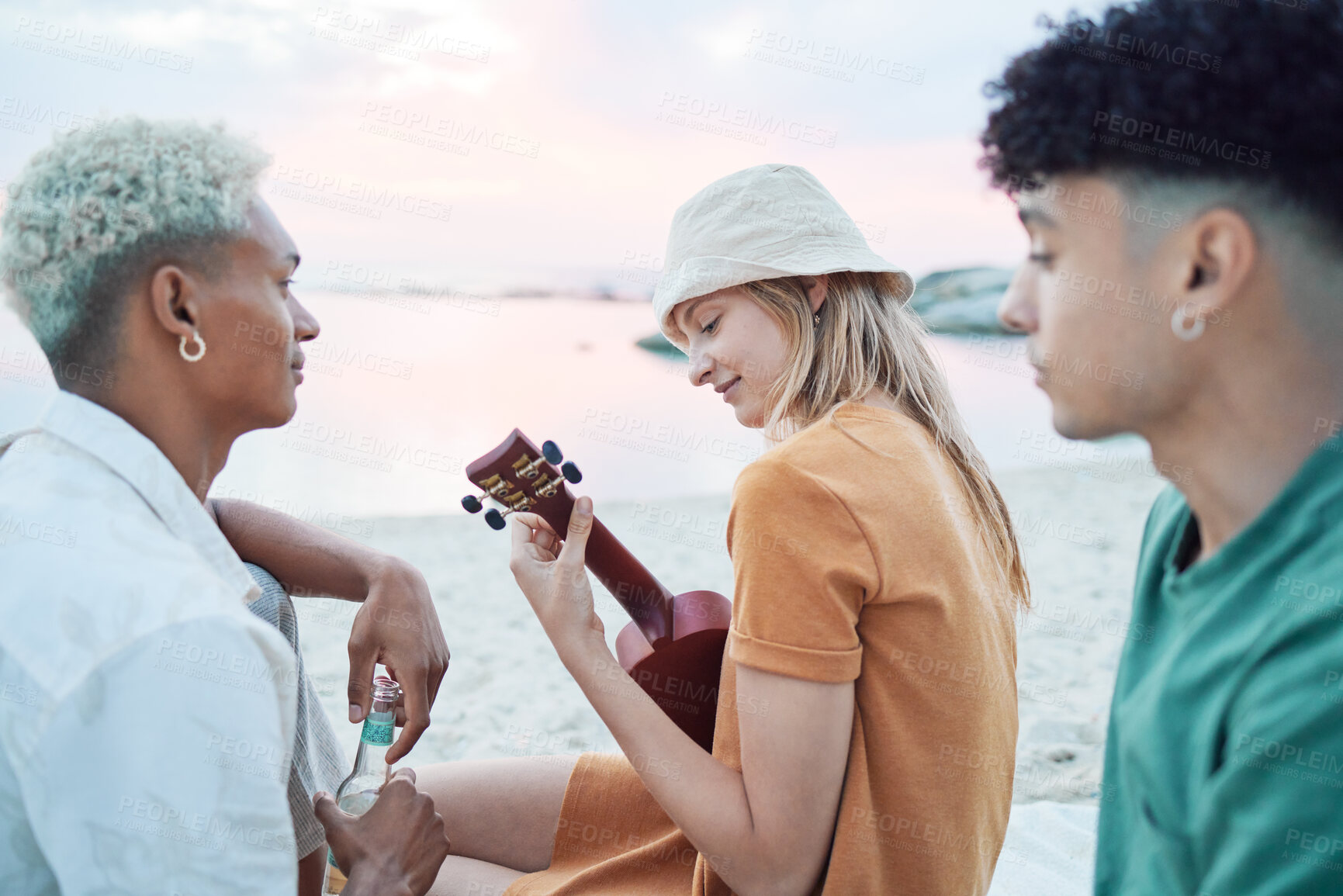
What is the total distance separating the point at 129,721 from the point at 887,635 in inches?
44.5

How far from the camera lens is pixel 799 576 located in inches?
62.3

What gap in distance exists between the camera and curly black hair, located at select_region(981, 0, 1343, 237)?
100 centimetres

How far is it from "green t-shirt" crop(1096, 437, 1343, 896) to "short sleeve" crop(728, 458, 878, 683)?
0.45 metres

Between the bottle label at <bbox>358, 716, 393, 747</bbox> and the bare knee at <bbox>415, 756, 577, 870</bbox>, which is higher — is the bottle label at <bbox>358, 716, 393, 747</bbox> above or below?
above

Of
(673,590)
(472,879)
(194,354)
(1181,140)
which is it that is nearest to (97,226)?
(194,354)

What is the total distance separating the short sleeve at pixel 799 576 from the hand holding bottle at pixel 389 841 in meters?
0.72

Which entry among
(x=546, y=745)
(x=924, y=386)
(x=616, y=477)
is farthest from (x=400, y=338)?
(x=924, y=386)

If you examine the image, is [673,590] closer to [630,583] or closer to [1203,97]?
[630,583]

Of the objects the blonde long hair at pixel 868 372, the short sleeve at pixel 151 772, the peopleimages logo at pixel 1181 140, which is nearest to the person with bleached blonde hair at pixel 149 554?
the short sleeve at pixel 151 772

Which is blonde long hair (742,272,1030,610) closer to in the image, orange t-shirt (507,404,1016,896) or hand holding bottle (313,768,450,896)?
orange t-shirt (507,404,1016,896)

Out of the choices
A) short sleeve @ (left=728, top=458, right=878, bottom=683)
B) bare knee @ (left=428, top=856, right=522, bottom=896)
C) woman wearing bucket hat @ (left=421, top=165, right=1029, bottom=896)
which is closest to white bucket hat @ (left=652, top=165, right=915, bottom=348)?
woman wearing bucket hat @ (left=421, top=165, right=1029, bottom=896)

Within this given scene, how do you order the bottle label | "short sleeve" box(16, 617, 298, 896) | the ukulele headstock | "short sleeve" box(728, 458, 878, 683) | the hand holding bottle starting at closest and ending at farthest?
"short sleeve" box(16, 617, 298, 896) → "short sleeve" box(728, 458, 878, 683) → the hand holding bottle → the bottle label → the ukulele headstock

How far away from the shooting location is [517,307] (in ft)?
84.3

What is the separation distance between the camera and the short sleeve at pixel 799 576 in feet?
5.18
